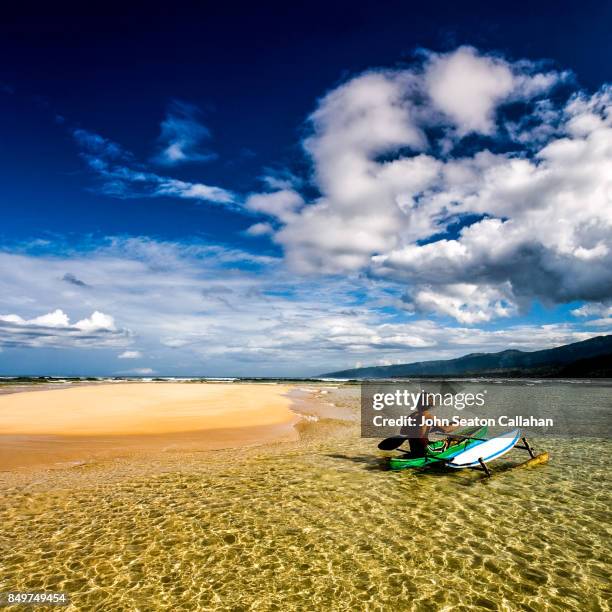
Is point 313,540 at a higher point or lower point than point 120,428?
lower

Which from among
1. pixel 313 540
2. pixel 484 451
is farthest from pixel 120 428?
pixel 484 451

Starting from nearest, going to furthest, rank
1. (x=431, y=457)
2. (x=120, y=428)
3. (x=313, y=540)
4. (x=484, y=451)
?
(x=313, y=540) → (x=431, y=457) → (x=484, y=451) → (x=120, y=428)

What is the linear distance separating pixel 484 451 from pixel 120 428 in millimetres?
22193

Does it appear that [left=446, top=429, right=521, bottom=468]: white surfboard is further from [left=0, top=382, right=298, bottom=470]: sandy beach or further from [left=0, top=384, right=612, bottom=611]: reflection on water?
[left=0, top=382, right=298, bottom=470]: sandy beach

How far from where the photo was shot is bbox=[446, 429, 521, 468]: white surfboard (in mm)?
16219

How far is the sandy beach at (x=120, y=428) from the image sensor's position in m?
19.9

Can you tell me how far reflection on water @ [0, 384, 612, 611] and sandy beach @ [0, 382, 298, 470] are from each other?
566 centimetres

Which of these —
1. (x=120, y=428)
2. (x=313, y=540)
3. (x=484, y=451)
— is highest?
(x=484, y=451)

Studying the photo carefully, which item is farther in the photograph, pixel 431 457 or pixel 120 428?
pixel 120 428

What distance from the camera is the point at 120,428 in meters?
26.0

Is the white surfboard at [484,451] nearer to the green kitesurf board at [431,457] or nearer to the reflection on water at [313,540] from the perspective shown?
the green kitesurf board at [431,457]

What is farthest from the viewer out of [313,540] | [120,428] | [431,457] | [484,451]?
[120,428]

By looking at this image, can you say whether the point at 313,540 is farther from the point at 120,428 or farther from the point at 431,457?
the point at 120,428

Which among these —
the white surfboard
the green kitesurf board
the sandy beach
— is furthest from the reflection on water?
the sandy beach
